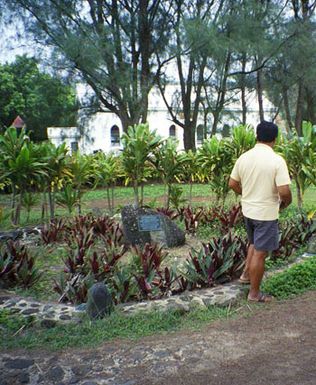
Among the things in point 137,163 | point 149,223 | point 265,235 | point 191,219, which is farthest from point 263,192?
point 137,163

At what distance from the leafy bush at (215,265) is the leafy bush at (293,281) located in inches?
15.1

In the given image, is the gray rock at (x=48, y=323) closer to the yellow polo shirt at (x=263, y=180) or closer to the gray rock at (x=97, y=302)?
the gray rock at (x=97, y=302)

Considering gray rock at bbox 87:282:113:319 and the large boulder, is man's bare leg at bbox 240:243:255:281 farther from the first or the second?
the large boulder

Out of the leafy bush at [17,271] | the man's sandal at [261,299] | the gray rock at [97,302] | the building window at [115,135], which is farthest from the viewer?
the building window at [115,135]

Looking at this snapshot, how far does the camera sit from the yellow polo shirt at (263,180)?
157 inches

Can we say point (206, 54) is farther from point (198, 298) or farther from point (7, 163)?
point (198, 298)

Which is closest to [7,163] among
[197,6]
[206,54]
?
[206,54]

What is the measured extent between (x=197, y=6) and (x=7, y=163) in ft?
46.5

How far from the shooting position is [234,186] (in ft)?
14.5

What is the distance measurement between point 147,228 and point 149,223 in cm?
8

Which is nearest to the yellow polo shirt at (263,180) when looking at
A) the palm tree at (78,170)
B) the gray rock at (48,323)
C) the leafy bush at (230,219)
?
the gray rock at (48,323)

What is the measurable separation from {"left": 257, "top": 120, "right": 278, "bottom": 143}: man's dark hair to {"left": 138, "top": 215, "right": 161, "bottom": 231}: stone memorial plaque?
2895 millimetres

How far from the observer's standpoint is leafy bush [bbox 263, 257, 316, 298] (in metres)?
4.45

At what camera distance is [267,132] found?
13.4 feet
